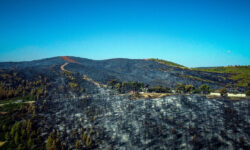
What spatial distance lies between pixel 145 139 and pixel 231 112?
3004cm

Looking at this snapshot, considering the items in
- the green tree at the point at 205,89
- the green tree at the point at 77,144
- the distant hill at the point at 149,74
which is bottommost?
the green tree at the point at 77,144

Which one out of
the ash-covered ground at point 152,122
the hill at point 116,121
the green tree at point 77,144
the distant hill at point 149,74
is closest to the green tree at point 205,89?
the ash-covered ground at point 152,122

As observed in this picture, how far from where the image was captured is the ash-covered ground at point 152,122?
36500 mm

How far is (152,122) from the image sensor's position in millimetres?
44875

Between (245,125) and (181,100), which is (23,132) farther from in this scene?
(245,125)

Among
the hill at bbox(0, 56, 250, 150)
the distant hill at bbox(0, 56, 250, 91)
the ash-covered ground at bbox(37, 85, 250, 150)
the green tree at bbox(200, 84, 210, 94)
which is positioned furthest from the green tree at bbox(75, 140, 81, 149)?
the green tree at bbox(200, 84, 210, 94)

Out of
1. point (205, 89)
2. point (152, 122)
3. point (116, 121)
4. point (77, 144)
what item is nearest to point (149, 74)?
point (205, 89)

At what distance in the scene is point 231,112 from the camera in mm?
47406

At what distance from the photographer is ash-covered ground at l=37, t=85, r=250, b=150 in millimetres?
36500

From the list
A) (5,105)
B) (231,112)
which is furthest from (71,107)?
(231,112)

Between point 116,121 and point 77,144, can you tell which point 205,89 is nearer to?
point 116,121

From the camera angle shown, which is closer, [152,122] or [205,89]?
→ [152,122]

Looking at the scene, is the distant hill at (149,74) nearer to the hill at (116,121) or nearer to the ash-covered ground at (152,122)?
the hill at (116,121)

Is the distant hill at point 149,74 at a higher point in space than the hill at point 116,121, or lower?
higher
